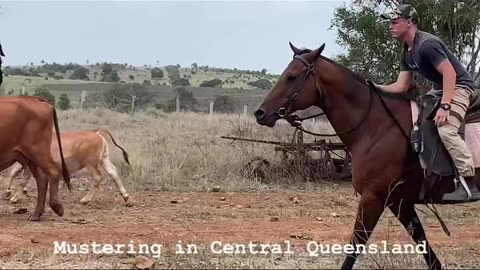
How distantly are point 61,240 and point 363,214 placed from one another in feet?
12.6

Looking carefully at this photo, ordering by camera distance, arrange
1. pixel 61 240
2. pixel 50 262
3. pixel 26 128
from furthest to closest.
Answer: pixel 26 128, pixel 61 240, pixel 50 262

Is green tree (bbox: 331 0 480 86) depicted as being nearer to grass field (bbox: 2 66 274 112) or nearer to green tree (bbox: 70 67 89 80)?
grass field (bbox: 2 66 274 112)

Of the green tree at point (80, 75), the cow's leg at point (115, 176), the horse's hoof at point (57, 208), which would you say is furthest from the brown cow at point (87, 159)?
the green tree at point (80, 75)

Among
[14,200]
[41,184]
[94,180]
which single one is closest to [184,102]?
[94,180]

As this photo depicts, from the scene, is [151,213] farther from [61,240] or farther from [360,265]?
[360,265]

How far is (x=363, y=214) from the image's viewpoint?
22.3ft

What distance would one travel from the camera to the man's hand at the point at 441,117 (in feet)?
22.1

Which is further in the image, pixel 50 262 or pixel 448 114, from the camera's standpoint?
pixel 50 262

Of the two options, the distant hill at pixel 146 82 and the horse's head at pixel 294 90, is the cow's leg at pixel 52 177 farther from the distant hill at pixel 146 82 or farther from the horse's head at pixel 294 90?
the distant hill at pixel 146 82

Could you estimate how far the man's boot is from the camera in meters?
6.84

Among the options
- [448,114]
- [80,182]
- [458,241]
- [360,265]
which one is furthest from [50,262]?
[80,182]

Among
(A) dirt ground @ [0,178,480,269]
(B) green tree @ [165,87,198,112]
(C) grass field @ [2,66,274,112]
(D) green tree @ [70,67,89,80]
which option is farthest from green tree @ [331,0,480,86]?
(D) green tree @ [70,67,89,80]

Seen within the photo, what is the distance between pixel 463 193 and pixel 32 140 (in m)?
6.20

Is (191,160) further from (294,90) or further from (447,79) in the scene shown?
(447,79)
